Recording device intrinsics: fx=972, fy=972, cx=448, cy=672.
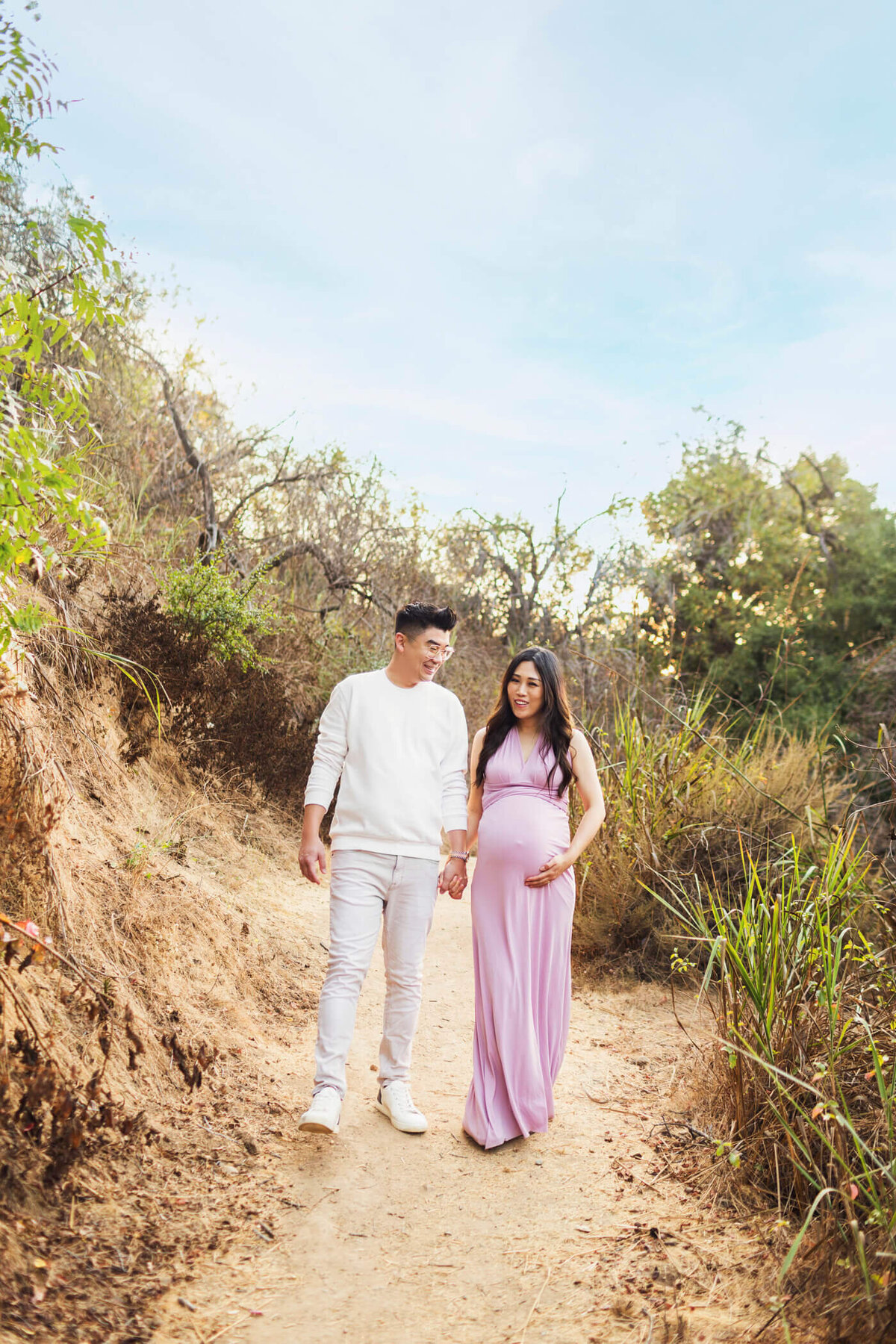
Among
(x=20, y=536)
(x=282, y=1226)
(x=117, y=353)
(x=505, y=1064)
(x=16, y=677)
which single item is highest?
(x=117, y=353)

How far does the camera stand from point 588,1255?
9.71ft

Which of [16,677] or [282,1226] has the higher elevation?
[16,677]

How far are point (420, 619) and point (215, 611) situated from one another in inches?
141

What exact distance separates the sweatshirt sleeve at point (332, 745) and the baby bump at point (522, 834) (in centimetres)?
65

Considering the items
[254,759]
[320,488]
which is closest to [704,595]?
[320,488]

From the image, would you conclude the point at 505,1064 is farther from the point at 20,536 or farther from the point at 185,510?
the point at 185,510

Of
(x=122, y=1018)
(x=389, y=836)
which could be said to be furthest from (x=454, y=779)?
(x=122, y=1018)

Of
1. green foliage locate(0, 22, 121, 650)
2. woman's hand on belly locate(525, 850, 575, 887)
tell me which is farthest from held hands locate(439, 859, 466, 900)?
green foliage locate(0, 22, 121, 650)

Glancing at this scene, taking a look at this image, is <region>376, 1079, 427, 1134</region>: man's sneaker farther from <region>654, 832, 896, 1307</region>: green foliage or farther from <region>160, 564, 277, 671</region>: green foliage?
<region>160, 564, 277, 671</region>: green foliage

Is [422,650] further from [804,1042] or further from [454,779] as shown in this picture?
[804,1042]

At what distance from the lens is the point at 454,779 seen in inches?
157

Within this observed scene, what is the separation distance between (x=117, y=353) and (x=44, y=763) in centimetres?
733

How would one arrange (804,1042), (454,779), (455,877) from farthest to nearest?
(454,779)
(455,877)
(804,1042)

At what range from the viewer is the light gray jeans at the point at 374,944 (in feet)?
11.6
